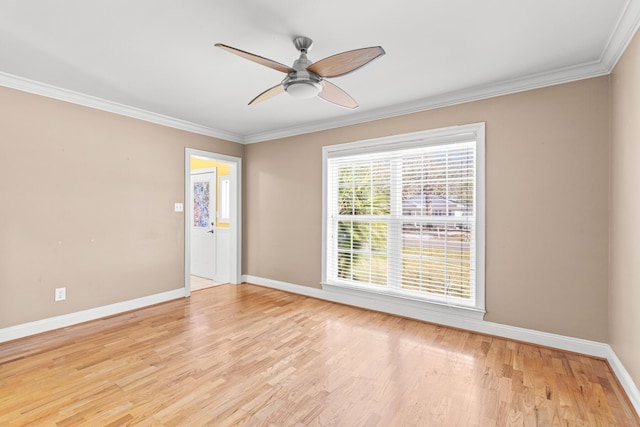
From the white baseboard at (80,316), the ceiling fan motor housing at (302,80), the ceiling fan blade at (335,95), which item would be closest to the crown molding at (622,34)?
the ceiling fan blade at (335,95)

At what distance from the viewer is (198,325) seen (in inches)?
132

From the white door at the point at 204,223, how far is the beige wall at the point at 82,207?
1.23m

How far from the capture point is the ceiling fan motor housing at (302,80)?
7.08 ft

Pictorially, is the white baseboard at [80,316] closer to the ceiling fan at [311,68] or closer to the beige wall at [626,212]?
the ceiling fan at [311,68]

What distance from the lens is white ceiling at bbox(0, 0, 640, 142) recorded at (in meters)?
1.92

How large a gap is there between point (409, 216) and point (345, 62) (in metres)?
2.18

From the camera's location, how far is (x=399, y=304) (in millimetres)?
3705

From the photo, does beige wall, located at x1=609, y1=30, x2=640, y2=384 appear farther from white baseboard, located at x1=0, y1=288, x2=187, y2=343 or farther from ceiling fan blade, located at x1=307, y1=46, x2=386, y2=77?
white baseboard, located at x1=0, y1=288, x2=187, y2=343

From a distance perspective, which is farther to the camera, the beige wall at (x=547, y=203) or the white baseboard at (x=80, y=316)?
the white baseboard at (x=80, y=316)

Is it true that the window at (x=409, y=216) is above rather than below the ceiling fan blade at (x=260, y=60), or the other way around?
below

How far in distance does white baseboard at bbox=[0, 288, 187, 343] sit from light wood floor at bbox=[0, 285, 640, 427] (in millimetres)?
115

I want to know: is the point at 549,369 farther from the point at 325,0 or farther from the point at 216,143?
the point at 216,143

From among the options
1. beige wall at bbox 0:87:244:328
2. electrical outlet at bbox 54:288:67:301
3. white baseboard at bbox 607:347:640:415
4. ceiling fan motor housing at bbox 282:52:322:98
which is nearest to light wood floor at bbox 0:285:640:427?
white baseboard at bbox 607:347:640:415

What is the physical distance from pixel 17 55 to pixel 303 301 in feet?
12.7
